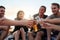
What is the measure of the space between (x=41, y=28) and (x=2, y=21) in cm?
83

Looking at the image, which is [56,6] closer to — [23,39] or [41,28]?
[41,28]

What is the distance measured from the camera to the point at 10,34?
3994mm

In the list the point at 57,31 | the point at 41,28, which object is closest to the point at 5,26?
the point at 41,28

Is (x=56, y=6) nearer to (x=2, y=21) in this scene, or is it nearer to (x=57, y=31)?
(x=57, y=31)

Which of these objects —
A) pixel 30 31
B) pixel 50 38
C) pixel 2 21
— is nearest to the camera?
pixel 2 21

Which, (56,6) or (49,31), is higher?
(56,6)

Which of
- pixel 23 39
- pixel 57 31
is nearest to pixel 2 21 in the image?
pixel 23 39

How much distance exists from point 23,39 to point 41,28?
1.29 feet

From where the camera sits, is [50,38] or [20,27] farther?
[20,27]

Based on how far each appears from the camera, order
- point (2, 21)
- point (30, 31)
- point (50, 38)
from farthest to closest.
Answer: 1. point (30, 31)
2. point (50, 38)
3. point (2, 21)

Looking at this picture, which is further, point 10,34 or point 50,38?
point 10,34

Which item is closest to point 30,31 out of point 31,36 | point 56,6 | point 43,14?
point 31,36

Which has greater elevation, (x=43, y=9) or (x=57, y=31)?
(x=43, y=9)

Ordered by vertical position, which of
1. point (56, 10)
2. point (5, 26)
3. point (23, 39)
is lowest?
point (23, 39)
